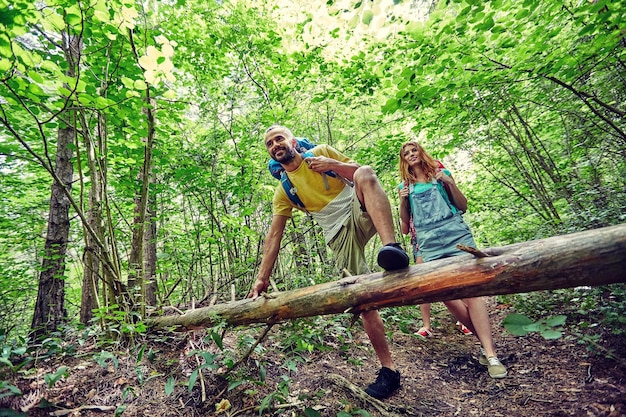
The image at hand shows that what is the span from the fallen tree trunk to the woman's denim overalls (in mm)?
1461

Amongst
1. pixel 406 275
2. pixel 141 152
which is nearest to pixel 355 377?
pixel 406 275

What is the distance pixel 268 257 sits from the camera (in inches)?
122

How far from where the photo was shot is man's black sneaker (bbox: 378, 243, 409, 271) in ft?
6.56

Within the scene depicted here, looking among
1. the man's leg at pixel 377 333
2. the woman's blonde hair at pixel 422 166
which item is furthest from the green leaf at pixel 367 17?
the man's leg at pixel 377 333

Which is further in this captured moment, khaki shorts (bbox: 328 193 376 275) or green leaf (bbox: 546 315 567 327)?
khaki shorts (bbox: 328 193 376 275)

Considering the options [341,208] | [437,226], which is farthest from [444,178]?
[341,208]

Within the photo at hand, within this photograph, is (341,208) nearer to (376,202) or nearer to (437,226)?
(376,202)

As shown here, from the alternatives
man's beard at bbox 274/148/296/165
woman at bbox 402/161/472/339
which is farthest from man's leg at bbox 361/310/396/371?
man's beard at bbox 274/148/296/165

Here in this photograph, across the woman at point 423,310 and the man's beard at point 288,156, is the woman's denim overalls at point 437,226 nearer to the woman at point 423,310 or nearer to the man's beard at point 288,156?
the woman at point 423,310

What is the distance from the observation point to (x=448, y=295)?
1.81 m

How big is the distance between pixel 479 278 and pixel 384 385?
4.93 ft

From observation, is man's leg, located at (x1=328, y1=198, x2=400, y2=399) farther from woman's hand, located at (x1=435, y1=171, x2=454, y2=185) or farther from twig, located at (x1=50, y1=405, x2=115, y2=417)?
twig, located at (x1=50, y1=405, x2=115, y2=417)

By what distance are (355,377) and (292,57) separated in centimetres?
614

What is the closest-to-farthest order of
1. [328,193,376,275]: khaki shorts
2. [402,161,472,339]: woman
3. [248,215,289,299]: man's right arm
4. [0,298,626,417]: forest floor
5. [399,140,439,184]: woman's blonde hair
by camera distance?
1. [0,298,626,417]: forest floor
2. [328,193,376,275]: khaki shorts
3. [248,215,289,299]: man's right arm
4. [399,140,439,184]: woman's blonde hair
5. [402,161,472,339]: woman
